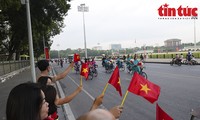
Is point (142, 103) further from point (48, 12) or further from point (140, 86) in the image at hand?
point (48, 12)

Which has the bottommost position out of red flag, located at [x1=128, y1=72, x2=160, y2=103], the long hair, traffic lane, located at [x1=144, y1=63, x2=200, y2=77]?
traffic lane, located at [x1=144, y1=63, x2=200, y2=77]

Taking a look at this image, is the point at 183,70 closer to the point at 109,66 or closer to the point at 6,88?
the point at 109,66

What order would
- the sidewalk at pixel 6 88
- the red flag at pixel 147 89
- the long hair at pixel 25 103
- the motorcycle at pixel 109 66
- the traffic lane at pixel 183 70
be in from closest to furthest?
1. the long hair at pixel 25 103
2. the red flag at pixel 147 89
3. the sidewalk at pixel 6 88
4. the traffic lane at pixel 183 70
5. the motorcycle at pixel 109 66

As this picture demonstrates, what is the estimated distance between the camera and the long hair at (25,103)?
1.97m

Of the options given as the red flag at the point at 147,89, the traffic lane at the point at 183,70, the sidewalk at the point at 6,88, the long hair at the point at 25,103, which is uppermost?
the long hair at the point at 25,103

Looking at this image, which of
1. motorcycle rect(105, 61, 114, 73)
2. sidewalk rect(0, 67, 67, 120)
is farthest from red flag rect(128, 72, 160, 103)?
motorcycle rect(105, 61, 114, 73)

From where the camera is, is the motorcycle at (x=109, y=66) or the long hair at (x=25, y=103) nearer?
the long hair at (x=25, y=103)

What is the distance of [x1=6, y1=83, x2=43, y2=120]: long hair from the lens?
197 centimetres

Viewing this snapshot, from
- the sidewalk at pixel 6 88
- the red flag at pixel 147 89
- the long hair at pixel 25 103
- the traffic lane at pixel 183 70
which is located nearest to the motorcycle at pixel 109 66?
the traffic lane at pixel 183 70

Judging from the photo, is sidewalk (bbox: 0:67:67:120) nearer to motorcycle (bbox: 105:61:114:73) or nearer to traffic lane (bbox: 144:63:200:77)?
motorcycle (bbox: 105:61:114:73)

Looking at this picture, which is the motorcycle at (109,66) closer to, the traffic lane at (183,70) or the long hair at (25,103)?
the traffic lane at (183,70)

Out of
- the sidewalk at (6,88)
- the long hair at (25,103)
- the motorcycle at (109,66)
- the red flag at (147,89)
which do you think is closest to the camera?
the long hair at (25,103)

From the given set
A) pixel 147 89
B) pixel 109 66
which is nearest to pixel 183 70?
pixel 109 66

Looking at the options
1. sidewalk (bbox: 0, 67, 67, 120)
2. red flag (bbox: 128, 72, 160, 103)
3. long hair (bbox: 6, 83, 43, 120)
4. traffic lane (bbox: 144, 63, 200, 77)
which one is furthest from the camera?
traffic lane (bbox: 144, 63, 200, 77)
